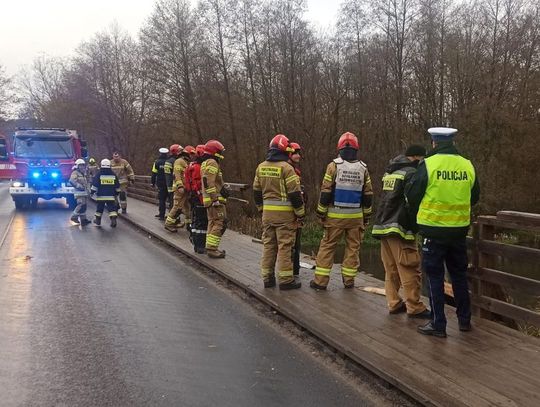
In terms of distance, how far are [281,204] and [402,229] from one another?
1.84 m

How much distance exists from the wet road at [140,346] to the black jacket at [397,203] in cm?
157

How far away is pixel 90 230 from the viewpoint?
13367 millimetres

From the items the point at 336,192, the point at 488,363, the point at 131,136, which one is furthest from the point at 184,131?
the point at 488,363

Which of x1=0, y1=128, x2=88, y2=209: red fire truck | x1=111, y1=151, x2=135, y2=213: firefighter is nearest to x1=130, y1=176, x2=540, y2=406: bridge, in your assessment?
x1=111, y1=151, x2=135, y2=213: firefighter

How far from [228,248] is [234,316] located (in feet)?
13.9

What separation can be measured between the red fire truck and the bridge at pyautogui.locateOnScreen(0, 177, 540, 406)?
10638mm

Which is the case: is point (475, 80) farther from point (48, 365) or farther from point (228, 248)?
point (48, 365)

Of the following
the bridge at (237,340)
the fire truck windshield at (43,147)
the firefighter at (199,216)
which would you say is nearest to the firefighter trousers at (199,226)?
the firefighter at (199,216)

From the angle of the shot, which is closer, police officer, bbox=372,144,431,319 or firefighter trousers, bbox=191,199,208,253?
police officer, bbox=372,144,431,319

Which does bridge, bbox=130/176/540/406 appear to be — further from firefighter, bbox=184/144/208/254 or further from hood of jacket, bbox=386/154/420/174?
firefighter, bbox=184/144/208/254

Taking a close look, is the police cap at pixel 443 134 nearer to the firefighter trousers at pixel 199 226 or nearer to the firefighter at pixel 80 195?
the firefighter trousers at pixel 199 226

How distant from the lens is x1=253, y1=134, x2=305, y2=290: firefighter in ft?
21.3

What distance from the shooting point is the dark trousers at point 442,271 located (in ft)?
15.3

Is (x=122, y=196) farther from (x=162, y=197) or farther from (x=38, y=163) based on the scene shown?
(x=38, y=163)
